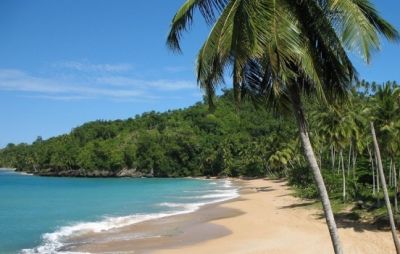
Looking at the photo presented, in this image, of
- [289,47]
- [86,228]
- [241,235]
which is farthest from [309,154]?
[86,228]

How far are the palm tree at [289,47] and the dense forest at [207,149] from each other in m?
29.0

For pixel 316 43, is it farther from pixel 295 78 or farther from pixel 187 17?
pixel 187 17

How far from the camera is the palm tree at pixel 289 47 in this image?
26.8ft

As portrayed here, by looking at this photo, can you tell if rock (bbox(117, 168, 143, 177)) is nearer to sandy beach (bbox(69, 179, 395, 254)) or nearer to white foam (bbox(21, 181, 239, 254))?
white foam (bbox(21, 181, 239, 254))

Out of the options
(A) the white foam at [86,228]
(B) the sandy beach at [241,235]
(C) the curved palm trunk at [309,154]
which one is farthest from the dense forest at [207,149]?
(C) the curved palm trunk at [309,154]

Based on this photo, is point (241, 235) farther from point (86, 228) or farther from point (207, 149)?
point (207, 149)

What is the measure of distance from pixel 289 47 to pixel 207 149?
389ft

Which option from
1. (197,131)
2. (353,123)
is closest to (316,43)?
(353,123)

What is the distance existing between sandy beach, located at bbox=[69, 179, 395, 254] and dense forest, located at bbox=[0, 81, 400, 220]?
837 centimetres

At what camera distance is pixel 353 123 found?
38906 mm

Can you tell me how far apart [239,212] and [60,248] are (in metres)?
17.9

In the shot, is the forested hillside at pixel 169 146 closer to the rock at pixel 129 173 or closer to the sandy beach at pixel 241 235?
the rock at pixel 129 173

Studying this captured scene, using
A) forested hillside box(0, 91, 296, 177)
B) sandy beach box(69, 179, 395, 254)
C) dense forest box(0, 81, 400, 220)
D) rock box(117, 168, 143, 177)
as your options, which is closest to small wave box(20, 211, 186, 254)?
sandy beach box(69, 179, 395, 254)

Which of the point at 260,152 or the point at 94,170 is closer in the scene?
the point at 260,152
